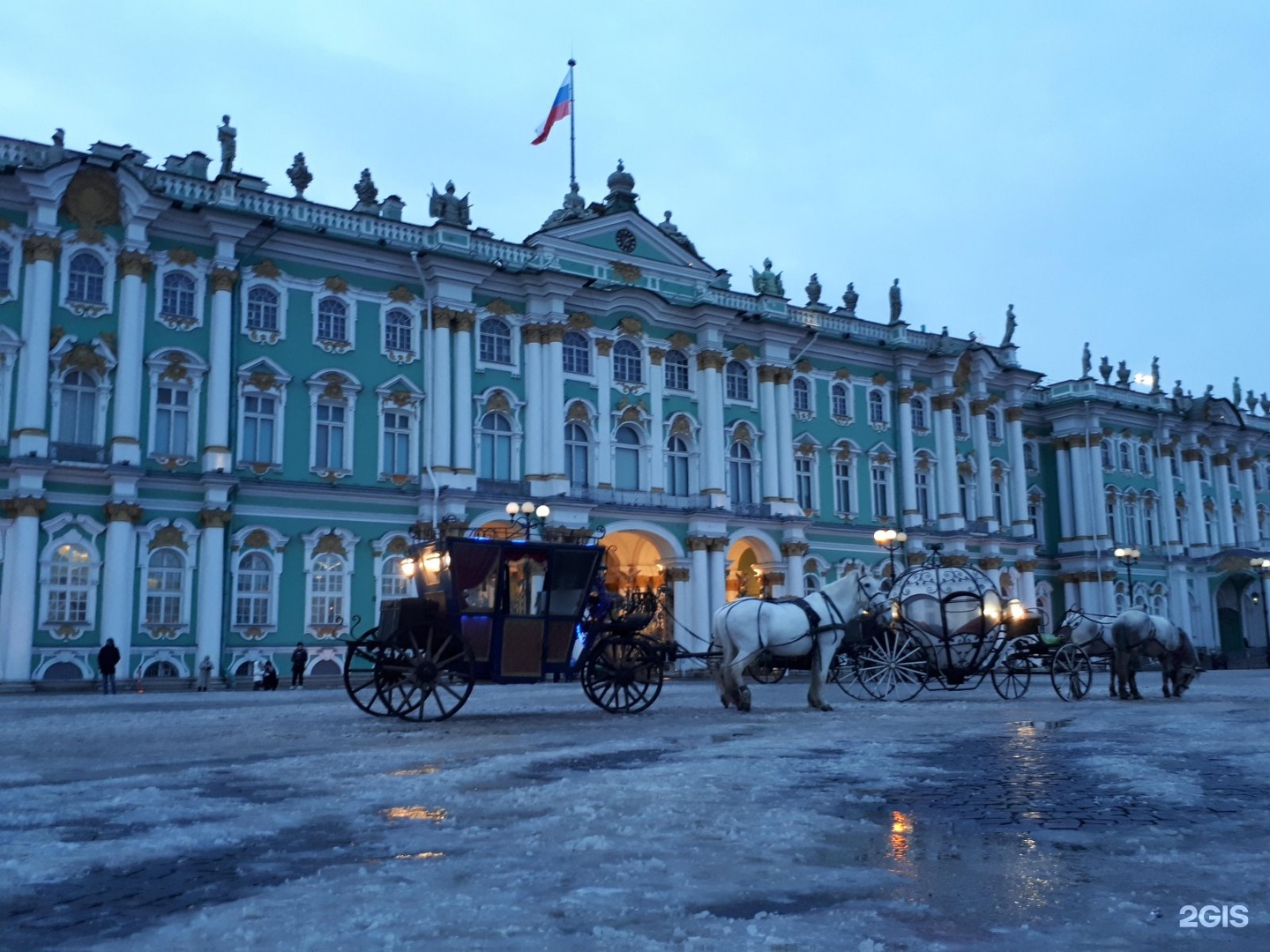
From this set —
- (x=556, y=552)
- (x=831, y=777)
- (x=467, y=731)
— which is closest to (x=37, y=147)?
(x=556, y=552)

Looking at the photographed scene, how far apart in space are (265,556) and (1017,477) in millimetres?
32942

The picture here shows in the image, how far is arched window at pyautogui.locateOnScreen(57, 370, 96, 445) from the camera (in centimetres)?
3016

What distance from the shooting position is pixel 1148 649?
67.5 feet

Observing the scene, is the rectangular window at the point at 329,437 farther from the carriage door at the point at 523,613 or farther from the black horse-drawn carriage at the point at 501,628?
the carriage door at the point at 523,613

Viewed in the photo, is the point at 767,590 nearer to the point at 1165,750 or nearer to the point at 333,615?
the point at 333,615

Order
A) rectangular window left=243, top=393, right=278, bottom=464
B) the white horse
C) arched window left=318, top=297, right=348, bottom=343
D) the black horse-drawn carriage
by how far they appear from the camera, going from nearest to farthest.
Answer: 1. the black horse-drawn carriage
2. the white horse
3. rectangular window left=243, top=393, right=278, bottom=464
4. arched window left=318, top=297, right=348, bottom=343

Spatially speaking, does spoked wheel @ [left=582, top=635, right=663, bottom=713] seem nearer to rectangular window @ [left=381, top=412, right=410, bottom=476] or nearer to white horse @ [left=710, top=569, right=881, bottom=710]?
white horse @ [left=710, top=569, right=881, bottom=710]

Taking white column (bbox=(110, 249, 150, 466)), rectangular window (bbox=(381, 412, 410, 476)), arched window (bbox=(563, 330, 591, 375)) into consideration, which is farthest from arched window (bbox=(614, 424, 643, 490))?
white column (bbox=(110, 249, 150, 466))

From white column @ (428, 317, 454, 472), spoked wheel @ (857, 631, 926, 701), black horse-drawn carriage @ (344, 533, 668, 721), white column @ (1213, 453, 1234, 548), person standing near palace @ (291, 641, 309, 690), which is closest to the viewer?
black horse-drawn carriage @ (344, 533, 668, 721)

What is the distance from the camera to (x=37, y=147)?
30.5 metres

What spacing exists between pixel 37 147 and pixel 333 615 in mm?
14677

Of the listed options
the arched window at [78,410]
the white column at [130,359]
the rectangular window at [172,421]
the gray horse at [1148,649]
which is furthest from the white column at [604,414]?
the gray horse at [1148,649]

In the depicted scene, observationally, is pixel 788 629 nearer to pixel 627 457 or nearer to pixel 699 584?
pixel 699 584

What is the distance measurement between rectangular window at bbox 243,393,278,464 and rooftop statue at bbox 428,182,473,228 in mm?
8308
